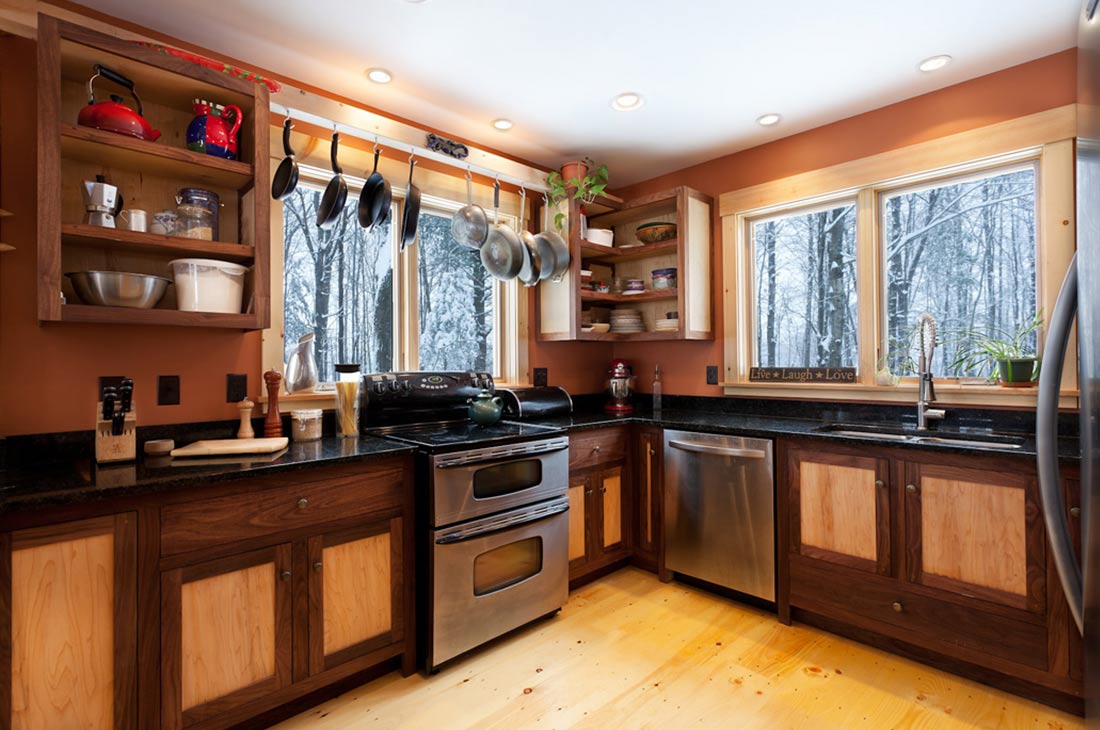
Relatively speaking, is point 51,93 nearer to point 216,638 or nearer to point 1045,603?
point 216,638

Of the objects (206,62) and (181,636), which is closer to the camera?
(181,636)

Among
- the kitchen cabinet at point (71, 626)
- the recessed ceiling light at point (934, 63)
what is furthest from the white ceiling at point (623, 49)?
the kitchen cabinet at point (71, 626)

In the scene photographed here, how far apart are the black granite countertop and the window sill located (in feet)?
6.84

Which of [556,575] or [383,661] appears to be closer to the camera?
[383,661]

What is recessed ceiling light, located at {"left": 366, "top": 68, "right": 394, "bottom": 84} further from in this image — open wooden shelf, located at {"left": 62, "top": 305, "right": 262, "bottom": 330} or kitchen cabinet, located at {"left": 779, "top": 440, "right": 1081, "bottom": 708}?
kitchen cabinet, located at {"left": 779, "top": 440, "right": 1081, "bottom": 708}

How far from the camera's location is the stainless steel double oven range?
6.73ft

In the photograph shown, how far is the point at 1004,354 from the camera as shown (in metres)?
2.31

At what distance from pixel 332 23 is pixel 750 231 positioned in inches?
96.6

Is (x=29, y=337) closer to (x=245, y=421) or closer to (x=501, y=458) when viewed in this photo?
(x=245, y=421)

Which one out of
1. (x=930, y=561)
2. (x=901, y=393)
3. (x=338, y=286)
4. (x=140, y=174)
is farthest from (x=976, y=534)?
(x=140, y=174)

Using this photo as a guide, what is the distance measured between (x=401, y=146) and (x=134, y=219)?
119 cm

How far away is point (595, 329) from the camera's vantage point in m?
3.46

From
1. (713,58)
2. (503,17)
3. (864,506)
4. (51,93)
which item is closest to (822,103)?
(713,58)

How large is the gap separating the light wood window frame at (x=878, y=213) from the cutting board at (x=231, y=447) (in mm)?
2477
